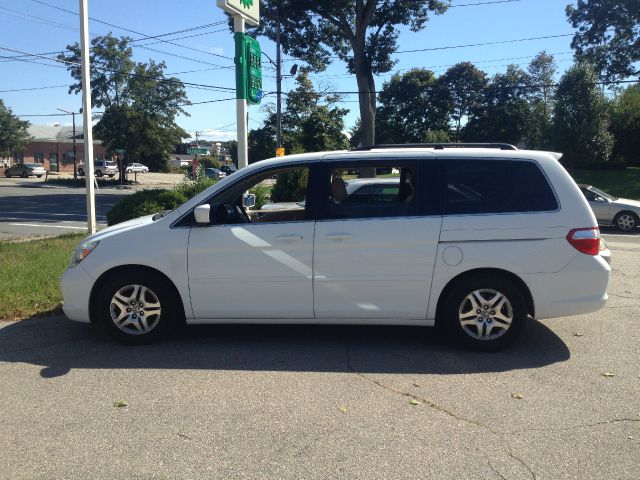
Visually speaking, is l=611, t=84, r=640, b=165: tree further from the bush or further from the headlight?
the headlight

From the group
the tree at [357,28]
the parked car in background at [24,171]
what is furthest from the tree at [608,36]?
the parked car in background at [24,171]

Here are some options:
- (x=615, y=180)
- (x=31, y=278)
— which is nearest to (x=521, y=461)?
(x=31, y=278)

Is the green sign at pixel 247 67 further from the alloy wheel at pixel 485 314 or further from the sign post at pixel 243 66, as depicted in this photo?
the alloy wheel at pixel 485 314

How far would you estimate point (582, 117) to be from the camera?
1451 inches

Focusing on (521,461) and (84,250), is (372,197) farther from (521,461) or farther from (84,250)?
(521,461)

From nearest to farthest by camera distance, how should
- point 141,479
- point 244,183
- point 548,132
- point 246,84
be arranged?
point 141,479 → point 244,183 → point 246,84 → point 548,132

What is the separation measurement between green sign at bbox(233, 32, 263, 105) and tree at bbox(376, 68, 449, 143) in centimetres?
6068

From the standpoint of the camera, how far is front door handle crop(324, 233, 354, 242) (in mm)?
5109

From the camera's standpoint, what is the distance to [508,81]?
66812 millimetres

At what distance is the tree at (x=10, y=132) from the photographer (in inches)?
2406

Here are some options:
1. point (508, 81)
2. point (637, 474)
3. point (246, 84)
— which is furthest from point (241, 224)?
point (508, 81)

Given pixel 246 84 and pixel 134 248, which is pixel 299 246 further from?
pixel 246 84

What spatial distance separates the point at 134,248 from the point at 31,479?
240 cm

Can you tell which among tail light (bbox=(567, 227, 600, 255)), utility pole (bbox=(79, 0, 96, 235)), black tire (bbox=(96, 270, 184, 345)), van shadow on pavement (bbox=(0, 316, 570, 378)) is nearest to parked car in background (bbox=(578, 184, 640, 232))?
van shadow on pavement (bbox=(0, 316, 570, 378))
